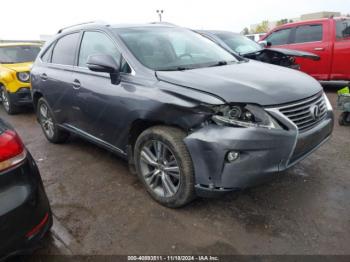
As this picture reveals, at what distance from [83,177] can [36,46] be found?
603 cm

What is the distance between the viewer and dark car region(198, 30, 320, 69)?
5.80 metres

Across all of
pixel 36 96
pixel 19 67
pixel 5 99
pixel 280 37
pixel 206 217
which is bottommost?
pixel 206 217

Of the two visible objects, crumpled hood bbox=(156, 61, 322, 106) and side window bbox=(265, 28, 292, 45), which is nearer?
crumpled hood bbox=(156, 61, 322, 106)

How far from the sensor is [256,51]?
6.58m

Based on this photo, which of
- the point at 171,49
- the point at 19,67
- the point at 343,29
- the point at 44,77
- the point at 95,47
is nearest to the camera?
the point at 171,49

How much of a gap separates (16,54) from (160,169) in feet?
21.7

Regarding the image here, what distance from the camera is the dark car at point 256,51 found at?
19.0ft

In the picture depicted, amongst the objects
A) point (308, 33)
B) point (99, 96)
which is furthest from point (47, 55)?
point (308, 33)

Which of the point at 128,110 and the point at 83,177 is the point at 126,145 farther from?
the point at 83,177

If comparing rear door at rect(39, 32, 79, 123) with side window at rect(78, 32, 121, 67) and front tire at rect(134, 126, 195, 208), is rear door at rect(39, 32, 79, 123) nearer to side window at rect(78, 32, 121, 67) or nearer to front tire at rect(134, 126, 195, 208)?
side window at rect(78, 32, 121, 67)

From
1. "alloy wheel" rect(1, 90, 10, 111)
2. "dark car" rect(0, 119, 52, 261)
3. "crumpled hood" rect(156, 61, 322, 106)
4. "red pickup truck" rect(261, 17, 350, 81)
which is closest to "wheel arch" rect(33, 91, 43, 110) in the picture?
"alloy wheel" rect(1, 90, 10, 111)

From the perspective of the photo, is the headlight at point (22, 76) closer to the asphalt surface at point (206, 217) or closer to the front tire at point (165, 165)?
the asphalt surface at point (206, 217)

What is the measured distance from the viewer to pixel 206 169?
2477 millimetres

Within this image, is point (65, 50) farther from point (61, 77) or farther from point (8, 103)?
point (8, 103)
